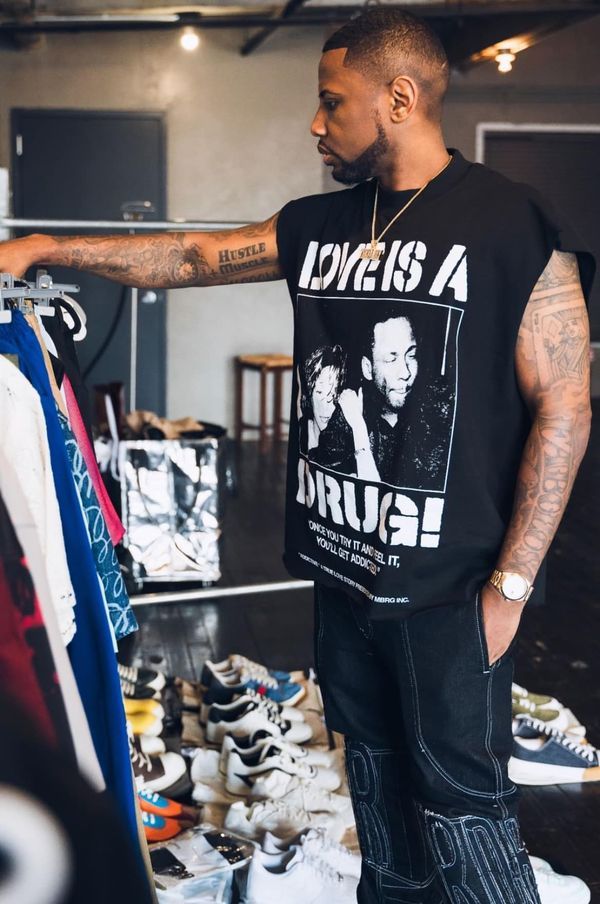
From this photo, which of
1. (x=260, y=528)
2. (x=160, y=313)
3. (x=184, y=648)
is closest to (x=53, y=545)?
(x=184, y=648)

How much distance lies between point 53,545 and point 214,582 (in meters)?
2.80

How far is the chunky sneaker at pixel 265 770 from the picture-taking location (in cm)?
212

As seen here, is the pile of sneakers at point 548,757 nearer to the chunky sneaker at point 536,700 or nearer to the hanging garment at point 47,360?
the chunky sneaker at point 536,700

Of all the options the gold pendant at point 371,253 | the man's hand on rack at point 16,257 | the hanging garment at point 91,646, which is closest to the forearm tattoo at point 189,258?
the man's hand on rack at point 16,257

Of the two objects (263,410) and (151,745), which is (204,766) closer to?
(151,745)

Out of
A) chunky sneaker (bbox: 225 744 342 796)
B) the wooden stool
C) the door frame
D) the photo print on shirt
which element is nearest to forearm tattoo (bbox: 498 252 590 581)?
the photo print on shirt

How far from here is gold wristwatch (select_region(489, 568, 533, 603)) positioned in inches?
52.3

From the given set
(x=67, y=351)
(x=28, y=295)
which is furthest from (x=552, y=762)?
(x=28, y=295)

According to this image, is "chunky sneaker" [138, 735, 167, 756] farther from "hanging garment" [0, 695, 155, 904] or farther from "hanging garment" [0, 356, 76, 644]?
"hanging garment" [0, 695, 155, 904]

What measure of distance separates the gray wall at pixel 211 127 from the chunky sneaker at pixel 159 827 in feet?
18.2

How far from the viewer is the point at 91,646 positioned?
116cm

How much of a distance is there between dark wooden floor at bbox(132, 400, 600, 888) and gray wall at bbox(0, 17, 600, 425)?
2.65 metres

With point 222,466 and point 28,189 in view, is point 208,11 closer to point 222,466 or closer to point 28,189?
point 28,189

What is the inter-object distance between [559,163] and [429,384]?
8297mm
